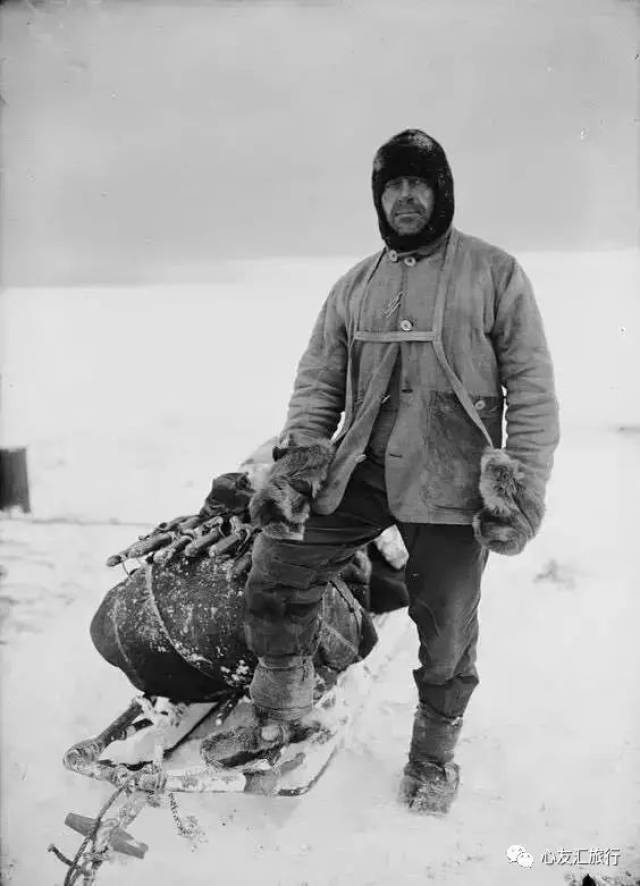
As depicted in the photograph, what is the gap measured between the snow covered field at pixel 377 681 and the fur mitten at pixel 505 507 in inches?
30.8

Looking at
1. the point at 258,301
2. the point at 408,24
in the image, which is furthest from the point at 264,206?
the point at 408,24

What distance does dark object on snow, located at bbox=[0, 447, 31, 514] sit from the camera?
9.01 ft

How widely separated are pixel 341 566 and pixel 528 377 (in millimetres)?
817

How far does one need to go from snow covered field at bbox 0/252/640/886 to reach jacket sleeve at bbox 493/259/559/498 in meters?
0.55

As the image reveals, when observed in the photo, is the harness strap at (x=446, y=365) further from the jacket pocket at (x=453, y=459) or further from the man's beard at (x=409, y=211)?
the man's beard at (x=409, y=211)

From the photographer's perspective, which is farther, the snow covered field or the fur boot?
the fur boot

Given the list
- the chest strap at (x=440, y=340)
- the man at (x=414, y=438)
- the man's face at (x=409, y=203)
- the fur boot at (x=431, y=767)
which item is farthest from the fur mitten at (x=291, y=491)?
the fur boot at (x=431, y=767)

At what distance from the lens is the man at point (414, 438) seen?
2.06 meters

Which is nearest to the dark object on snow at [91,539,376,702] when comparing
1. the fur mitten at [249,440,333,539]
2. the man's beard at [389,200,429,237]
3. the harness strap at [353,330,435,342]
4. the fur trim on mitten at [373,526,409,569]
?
the fur mitten at [249,440,333,539]

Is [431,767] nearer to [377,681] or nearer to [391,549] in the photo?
[377,681]

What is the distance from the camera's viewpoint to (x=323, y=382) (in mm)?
2324

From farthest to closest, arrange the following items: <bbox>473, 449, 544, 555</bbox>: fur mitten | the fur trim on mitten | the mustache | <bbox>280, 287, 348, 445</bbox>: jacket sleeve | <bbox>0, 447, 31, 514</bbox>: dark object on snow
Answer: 1. the fur trim on mitten
2. <bbox>0, 447, 31, 514</bbox>: dark object on snow
3. <bbox>280, 287, 348, 445</bbox>: jacket sleeve
4. the mustache
5. <bbox>473, 449, 544, 555</bbox>: fur mitten

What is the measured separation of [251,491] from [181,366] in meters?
0.72

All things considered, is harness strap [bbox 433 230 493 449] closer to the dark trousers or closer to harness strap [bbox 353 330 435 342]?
harness strap [bbox 353 330 435 342]
